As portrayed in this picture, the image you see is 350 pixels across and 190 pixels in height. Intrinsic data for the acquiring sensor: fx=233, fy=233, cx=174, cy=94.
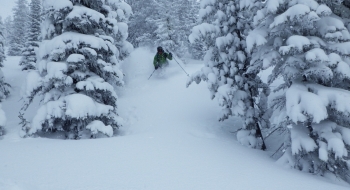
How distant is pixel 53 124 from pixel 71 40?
3869 millimetres

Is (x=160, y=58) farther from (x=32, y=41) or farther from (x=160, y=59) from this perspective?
(x=32, y=41)

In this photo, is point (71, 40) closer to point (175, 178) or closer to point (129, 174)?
point (129, 174)

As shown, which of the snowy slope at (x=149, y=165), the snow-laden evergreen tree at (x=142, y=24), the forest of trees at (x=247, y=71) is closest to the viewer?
the snowy slope at (x=149, y=165)

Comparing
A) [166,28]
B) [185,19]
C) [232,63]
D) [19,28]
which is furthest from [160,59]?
[19,28]

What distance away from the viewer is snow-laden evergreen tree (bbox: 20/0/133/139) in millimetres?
10164

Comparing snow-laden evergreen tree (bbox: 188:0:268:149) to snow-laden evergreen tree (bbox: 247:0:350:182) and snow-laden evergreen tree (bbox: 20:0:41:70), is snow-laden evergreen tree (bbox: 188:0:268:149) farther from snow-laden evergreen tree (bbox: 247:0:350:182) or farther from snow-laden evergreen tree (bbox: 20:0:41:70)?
snow-laden evergreen tree (bbox: 20:0:41:70)

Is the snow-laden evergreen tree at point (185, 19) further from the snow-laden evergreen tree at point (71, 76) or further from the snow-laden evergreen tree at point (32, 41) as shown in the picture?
the snow-laden evergreen tree at point (71, 76)

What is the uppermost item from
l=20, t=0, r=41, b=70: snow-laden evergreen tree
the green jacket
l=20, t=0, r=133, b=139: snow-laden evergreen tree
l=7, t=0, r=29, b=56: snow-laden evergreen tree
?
l=20, t=0, r=133, b=139: snow-laden evergreen tree

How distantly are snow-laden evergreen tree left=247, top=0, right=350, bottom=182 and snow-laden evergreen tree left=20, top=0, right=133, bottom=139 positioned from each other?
7085mm

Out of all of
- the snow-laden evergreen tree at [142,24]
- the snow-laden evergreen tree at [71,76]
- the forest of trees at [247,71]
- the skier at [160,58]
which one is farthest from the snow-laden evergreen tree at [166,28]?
the snow-laden evergreen tree at [71,76]

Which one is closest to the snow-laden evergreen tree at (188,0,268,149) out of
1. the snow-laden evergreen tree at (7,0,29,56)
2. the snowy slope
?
the snowy slope

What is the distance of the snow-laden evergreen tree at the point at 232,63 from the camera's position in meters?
10.4

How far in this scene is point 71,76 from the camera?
10789 mm

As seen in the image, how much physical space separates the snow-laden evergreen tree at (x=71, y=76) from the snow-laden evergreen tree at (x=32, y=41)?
19.4 metres
